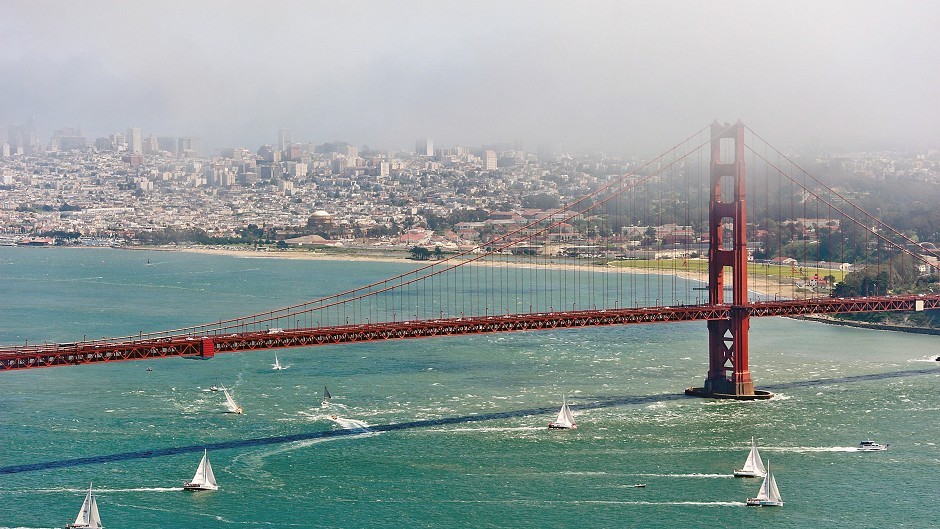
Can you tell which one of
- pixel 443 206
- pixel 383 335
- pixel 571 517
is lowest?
pixel 571 517

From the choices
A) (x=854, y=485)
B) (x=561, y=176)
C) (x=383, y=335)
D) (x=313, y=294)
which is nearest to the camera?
(x=854, y=485)

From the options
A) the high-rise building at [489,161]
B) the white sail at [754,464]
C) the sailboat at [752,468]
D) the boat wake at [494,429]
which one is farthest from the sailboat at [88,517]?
the high-rise building at [489,161]

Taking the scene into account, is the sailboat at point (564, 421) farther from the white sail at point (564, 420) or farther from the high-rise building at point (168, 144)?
the high-rise building at point (168, 144)

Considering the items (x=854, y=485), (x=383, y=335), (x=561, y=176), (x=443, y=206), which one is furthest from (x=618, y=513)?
(x=561, y=176)

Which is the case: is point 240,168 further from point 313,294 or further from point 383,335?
point 383,335

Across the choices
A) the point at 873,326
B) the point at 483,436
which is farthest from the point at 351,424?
the point at 873,326

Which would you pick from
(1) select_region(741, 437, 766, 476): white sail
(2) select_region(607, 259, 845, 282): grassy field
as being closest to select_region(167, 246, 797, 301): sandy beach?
(2) select_region(607, 259, 845, 282): grassy field
